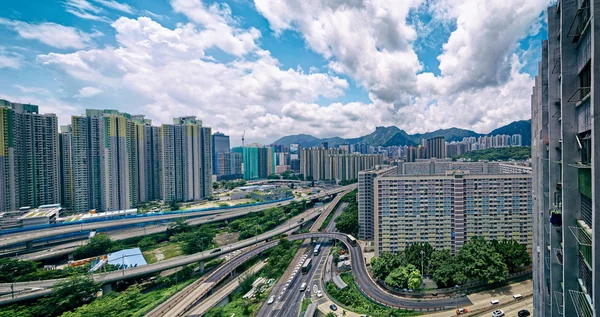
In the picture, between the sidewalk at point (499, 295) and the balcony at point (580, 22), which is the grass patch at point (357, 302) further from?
the balcony at point (580, 22)

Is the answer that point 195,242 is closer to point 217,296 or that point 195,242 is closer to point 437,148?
point 217,296

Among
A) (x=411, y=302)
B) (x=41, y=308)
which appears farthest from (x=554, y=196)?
(x=41, y=308)

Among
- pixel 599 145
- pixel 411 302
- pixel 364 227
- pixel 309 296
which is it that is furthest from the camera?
pixel 364 227

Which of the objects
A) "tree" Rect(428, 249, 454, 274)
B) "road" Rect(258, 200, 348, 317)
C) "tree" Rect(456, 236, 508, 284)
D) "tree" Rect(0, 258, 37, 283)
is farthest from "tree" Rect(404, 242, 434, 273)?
"tree" Rect(0, 258, 37, 283)

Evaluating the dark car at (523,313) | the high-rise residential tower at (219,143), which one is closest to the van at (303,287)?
the dark car at (523,313)

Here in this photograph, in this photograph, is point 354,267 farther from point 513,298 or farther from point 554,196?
point 554,196

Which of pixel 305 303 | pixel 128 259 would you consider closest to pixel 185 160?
pixel 128 259

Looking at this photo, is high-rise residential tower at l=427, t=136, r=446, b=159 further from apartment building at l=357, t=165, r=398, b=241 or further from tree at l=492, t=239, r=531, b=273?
tree at l=492, t=239, r=531, b=273
